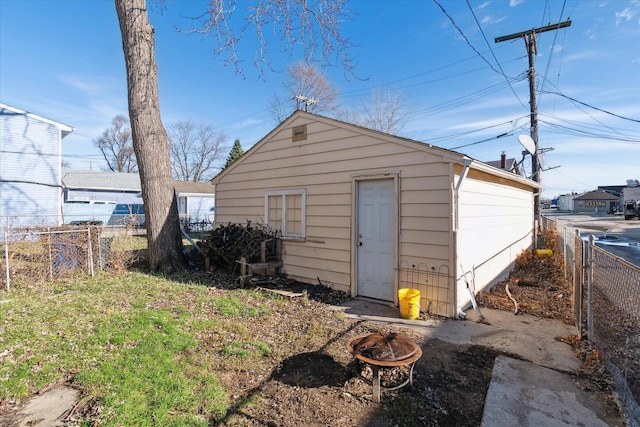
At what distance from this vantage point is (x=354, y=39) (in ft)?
20.7

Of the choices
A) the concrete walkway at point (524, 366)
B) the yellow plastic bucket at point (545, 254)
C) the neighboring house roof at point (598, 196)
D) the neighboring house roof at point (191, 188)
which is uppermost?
the neighboring house roof at point (598, 196)

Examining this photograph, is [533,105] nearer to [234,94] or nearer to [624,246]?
A: [624,246]

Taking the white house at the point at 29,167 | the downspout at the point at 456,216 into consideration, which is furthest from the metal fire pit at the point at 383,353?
the white house at the point at 29,167

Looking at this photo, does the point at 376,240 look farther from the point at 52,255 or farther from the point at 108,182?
the point at 108,182

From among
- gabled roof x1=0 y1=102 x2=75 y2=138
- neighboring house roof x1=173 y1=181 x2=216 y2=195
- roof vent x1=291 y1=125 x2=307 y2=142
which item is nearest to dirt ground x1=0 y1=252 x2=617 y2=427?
roof vent x1=291 y1=125 x2=307 y2=142

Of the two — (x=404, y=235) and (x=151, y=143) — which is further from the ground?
(x=151, y=143)

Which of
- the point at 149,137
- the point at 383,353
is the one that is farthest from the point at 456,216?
the point at 149,137

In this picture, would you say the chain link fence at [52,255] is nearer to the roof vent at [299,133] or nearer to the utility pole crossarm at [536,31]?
the roof vent at [299,133]

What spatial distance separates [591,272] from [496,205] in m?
3.54

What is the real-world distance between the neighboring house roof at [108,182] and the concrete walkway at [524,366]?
2354cm

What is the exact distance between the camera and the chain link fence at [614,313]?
2823 mm

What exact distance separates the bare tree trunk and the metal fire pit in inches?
240

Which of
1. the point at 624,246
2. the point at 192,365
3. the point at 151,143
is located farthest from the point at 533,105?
the point at 192,365

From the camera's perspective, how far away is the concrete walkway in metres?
2.44
